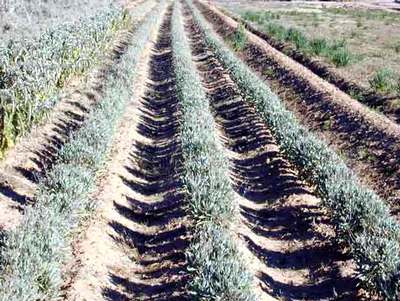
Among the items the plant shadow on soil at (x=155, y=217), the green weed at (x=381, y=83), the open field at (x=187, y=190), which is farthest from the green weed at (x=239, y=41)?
the plant shadow on soil at (x=155, y=217)

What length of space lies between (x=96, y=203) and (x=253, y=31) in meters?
34.3

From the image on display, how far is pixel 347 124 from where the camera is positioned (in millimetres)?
16375

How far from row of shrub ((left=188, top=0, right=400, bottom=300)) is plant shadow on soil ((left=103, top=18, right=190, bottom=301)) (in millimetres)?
2630

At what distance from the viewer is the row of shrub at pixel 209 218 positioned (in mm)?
6867

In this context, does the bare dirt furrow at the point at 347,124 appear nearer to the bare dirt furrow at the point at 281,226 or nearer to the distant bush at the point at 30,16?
the bare dirt furrow at the point at 281,226

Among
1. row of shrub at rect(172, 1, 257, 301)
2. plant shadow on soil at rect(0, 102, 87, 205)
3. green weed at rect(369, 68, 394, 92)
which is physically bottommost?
green weed at rect(369, 68, 394, 92)

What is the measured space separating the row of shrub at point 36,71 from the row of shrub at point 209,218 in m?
3.86

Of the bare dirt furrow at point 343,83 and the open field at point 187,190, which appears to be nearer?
the open field at point 187,190

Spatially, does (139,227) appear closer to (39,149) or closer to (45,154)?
(45,154)

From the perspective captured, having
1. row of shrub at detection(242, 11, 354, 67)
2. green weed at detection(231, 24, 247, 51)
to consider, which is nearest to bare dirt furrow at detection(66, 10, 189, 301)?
row of shrub at detection(242, 11, 354, 67)

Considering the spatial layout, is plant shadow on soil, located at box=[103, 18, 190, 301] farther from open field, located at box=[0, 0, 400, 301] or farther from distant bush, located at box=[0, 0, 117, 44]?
distant bush, located at box=[0, 0, 117, 44]

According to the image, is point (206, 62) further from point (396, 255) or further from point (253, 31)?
point (396, 255)

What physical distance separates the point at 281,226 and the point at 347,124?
652cm

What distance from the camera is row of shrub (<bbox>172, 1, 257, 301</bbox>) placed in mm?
6867
